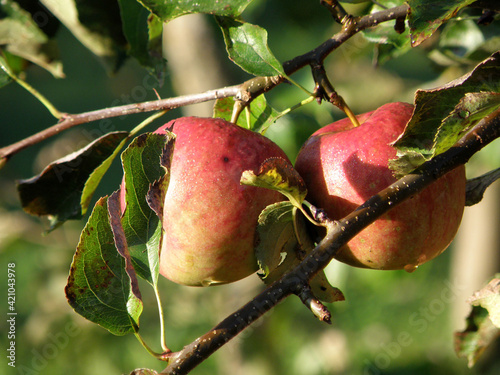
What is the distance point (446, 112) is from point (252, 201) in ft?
0.74

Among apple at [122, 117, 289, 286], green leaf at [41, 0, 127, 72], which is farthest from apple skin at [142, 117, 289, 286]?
green leaf at [41, 0, 127, 72]

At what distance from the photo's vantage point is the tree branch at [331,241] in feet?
1.59

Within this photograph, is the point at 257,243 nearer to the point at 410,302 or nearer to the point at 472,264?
the point at 472,264

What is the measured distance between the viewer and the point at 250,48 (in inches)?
26.5

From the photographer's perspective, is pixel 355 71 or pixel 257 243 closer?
pixel 257 243

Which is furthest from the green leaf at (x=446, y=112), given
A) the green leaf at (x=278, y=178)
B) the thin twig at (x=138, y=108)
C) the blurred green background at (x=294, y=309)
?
the blurred green background at (x=294, y=309)

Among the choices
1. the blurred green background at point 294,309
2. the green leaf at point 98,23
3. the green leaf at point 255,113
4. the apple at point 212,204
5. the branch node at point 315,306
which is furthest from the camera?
the blurred green background at point 294,309

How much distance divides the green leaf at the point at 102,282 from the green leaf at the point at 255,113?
26cm

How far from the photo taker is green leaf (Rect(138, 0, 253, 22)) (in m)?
0.65

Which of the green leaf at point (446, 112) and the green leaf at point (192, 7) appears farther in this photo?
the green leaf at point (192, 7)

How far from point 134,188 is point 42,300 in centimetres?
131

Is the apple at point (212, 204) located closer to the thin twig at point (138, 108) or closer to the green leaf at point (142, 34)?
the thin twig at point (138, 108)

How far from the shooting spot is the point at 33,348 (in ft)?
5.56

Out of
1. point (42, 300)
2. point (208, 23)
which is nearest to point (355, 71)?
point (208, 23)
